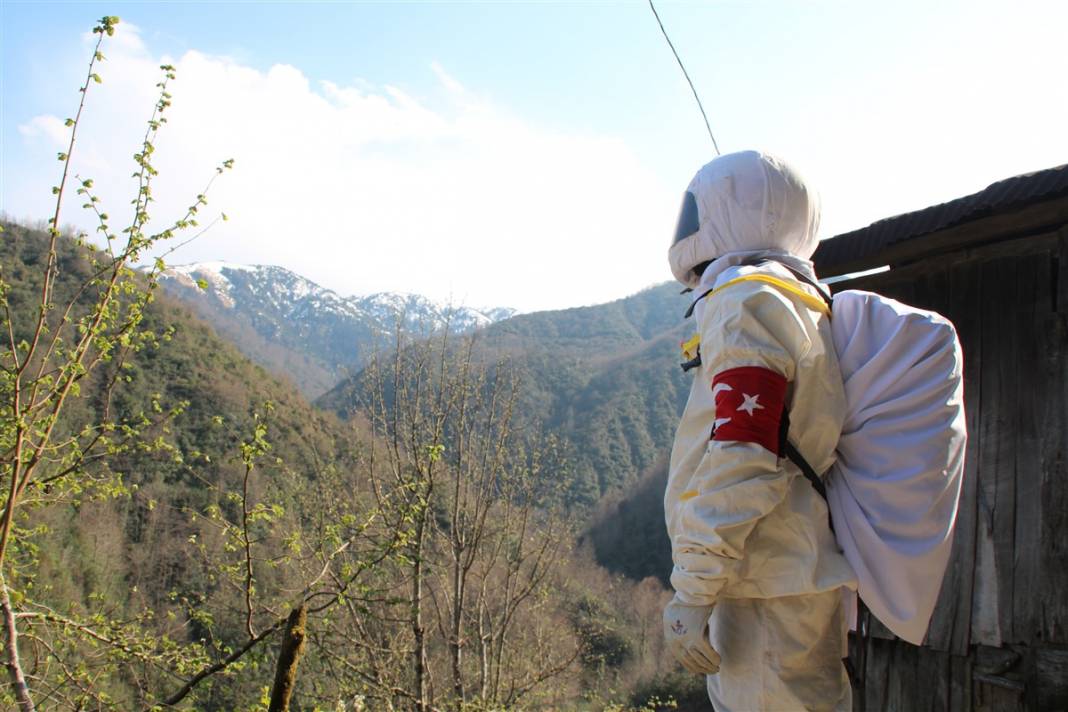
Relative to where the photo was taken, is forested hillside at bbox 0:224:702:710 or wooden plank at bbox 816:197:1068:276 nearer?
wooden plank at bbox 816:197:1068:276

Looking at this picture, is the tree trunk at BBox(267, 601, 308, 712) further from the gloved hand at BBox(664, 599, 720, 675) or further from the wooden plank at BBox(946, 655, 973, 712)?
the wooden plank at BBox(946, 655, 973, 712)

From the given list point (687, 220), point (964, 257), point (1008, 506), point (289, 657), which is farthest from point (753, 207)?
point (964, 257)

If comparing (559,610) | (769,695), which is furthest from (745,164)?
(559,610)

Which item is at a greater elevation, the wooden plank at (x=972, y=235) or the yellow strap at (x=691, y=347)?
the wooden plank at (x=972, y=235)

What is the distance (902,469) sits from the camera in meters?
1.57

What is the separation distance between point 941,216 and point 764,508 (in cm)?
240

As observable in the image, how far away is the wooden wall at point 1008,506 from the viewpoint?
118 inches

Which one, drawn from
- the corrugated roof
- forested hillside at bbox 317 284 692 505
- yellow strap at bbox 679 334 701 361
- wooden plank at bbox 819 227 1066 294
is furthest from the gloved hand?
forested hillside at bbox 317 284 692 505

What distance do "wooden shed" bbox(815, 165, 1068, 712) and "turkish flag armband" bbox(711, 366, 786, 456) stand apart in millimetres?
2024

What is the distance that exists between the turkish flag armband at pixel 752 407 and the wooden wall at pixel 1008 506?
226 centimetres

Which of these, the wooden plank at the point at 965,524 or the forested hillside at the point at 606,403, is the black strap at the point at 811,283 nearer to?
the wooden plank at the point at 965,524

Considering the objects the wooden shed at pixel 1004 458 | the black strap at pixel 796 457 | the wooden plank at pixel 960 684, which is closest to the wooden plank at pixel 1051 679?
the wooden shed at pixel 1004 458

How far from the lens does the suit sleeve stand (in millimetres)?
1538

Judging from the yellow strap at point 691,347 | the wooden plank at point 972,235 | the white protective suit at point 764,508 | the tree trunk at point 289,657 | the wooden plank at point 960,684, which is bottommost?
the wooden plank at point 960,684
